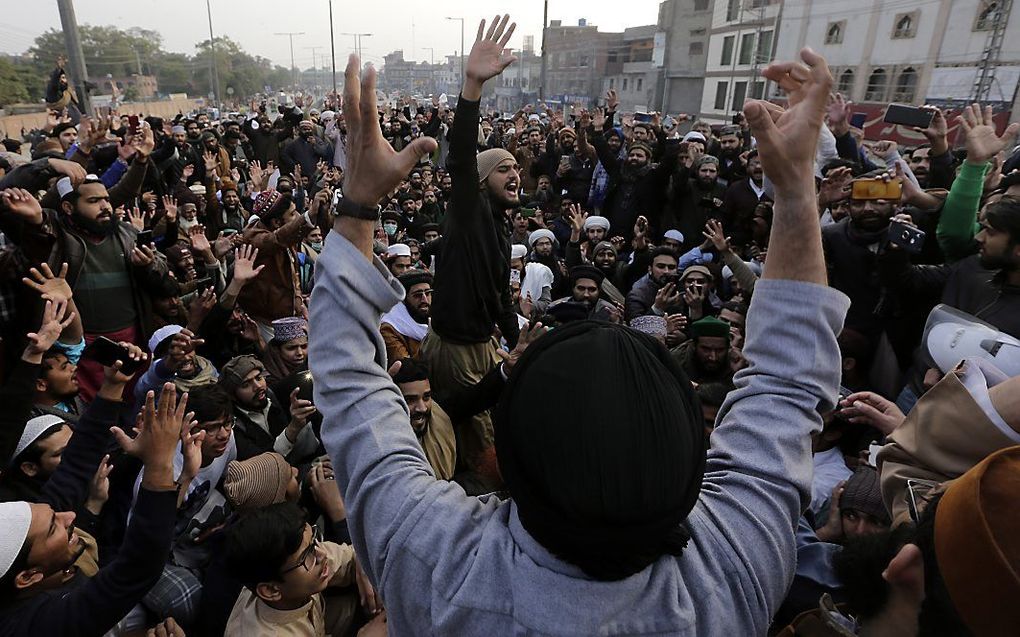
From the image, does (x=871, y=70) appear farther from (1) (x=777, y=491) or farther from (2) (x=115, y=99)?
(1) (x=777, y=491)

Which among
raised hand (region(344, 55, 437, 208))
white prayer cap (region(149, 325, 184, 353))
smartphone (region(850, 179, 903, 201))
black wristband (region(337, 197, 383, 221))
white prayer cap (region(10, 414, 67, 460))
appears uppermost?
raised hand (region(344, 55, 437, 208))

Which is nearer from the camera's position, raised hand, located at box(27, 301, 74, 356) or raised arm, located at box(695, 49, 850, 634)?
raised arm, located at box(695, 49, 850, 634)

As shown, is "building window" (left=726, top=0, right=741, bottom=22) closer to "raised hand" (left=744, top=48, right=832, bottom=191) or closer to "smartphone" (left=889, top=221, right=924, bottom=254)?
"smartphone" (left=889, top=221, right=924, bottom=254)

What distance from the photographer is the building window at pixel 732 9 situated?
3130 cm

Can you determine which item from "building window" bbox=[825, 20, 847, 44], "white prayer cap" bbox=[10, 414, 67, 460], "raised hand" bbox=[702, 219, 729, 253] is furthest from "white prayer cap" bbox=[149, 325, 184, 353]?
"building window" bbox=[825, 20, 847, 44]

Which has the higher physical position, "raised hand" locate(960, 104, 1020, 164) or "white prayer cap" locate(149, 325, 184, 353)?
"raised hand" locate(960, 104, 1020, 164)

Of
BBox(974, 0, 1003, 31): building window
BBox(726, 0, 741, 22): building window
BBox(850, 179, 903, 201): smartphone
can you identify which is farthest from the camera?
BBox(726, 0, 741, 22): building window

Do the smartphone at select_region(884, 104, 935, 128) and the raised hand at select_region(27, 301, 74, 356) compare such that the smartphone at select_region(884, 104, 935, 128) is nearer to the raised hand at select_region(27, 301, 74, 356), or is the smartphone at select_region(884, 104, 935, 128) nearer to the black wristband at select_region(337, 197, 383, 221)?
the black wristband at select_region(337, 197, 383, 221)

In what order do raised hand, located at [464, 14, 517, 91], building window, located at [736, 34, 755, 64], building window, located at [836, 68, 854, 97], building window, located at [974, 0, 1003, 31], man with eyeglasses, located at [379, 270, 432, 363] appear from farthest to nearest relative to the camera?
building window, located at [736, 34, 755, 64], building window, located at [836, 68, 854, 97], building window, located at [974, 0, 1003, 31], man with eyeglasses, located at [379, 270, 432, 363], raised hand, located at [464, 14, 517, 91]

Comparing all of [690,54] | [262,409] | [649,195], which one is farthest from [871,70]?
[262,409]

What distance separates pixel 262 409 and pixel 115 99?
10161 millimetres

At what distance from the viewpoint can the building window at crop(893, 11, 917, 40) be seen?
2206 centimetres

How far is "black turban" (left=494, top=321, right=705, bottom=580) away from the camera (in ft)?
2.27

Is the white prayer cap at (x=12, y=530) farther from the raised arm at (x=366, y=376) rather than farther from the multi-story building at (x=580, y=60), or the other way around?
the multi-story building at (x=580, y=60)
